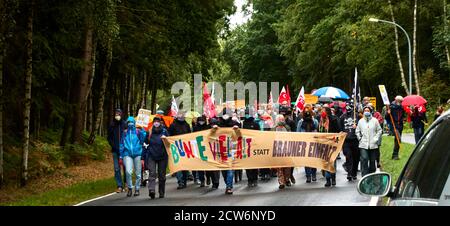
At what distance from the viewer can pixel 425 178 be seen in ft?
12.8

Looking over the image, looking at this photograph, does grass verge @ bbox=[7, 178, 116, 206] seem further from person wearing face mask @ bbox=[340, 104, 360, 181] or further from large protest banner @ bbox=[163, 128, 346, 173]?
person wearing face mask @ bbox=[340, 104, 360, 181]

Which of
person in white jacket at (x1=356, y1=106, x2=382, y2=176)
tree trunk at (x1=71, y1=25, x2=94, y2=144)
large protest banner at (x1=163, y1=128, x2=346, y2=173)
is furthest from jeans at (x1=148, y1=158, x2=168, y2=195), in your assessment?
tree trunk at (x1=71, y1=25, x2=94, y2=144)

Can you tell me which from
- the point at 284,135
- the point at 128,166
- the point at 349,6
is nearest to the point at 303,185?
the point at 284,135

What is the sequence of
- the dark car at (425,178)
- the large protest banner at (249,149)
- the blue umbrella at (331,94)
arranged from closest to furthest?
1. the dark car at (425,178)
2. the large protest banner at (249,149)
3. the blue umbrella at (331,94)

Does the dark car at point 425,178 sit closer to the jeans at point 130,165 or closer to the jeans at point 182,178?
the jeans at point 130,165

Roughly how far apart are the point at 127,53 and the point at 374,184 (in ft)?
89.6

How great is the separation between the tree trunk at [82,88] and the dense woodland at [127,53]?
4 centimetres

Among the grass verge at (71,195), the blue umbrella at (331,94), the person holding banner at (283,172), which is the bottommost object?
the grass verge at (71,195)

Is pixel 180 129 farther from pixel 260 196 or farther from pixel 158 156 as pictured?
pixel 260 196

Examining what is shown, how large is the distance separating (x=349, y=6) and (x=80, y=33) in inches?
1181

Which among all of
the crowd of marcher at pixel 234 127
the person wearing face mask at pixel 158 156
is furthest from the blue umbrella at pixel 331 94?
the person wearing face mask at pixel 158 156

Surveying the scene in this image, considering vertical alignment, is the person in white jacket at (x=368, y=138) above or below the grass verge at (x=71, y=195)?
above

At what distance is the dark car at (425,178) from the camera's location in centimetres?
354

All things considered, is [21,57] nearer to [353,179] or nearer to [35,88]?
[35,88]
